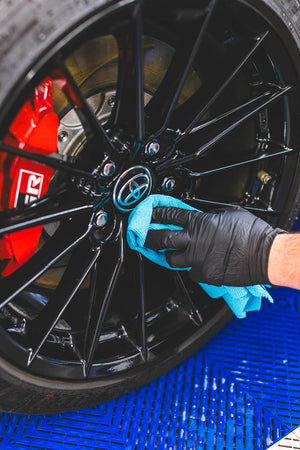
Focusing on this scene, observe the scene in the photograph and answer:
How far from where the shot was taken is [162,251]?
1273 millimetres

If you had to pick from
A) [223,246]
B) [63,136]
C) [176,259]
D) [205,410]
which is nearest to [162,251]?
[176,259]

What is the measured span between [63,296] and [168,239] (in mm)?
Answer: 282

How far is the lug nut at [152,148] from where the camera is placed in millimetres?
1151

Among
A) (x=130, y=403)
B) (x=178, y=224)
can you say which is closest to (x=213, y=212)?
(x=178, y=224)

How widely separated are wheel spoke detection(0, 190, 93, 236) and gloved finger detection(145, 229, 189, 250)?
0.19 metres

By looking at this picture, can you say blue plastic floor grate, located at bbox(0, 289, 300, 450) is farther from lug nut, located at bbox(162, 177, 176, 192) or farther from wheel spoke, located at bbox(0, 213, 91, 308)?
lug nut, located at bbox(162, 177, 176, 192)

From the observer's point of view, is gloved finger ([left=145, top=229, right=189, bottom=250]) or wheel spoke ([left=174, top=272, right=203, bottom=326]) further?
wheel spoke ([left=174, top=272, right=203, bottom=326])

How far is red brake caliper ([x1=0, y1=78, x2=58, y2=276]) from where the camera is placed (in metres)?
0.99

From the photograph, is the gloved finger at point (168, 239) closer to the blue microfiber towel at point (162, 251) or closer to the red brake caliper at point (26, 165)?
the blue microfiber towel at point (162, 251)

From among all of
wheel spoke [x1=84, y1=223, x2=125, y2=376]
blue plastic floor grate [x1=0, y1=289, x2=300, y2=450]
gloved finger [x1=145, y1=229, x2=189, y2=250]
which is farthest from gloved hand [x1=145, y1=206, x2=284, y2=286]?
blue plastic floor grate [x1=0, y1=289, x2=300, y2=450]

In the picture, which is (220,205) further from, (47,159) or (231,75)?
(47,159)

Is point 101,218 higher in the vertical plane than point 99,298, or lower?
higher

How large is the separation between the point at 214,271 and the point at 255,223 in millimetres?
153

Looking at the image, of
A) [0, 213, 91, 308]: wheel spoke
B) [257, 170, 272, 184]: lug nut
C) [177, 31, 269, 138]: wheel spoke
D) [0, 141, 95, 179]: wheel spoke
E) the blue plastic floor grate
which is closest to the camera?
[0, 141, 95, 179]: wheel spoke
